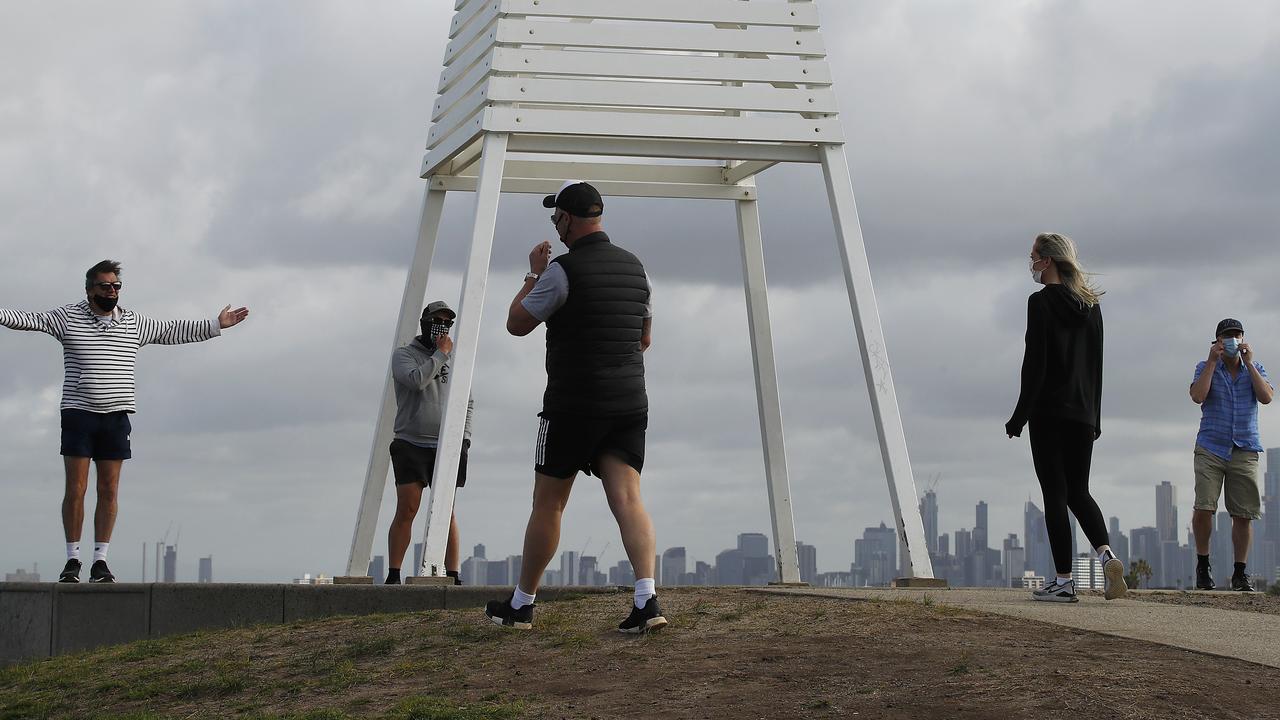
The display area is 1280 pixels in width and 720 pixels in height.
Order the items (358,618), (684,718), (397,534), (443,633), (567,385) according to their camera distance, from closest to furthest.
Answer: (684,718), (567,385), (443,633), (358,618), (397,534)

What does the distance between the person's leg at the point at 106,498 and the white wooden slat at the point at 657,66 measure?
12.6ft

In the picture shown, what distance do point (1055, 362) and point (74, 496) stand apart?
256 inches

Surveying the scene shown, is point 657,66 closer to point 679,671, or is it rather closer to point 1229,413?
point 1229,413

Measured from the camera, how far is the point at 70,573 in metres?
11.2

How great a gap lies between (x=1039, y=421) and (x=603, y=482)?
2.89m

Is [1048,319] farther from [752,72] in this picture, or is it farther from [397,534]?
[397,534]

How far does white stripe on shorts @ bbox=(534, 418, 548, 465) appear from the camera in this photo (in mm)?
7805

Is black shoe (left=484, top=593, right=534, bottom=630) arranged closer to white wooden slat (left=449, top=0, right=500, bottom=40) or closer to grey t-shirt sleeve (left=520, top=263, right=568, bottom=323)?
grey t-shirt sleeve (left=520, top=263, right=568, bottom=323)

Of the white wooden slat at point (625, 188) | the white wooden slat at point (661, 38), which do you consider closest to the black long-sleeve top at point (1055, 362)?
the white wooden slat at point (661, 38)

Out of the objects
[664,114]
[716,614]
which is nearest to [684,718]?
[716,614]

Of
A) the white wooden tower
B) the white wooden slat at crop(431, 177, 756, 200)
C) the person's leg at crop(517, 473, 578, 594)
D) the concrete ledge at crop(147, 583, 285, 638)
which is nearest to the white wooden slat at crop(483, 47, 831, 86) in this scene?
the white wooden tower

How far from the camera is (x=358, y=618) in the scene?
9.30 m

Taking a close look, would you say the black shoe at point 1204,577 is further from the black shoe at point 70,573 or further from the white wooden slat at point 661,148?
the black shoe at point 70,573

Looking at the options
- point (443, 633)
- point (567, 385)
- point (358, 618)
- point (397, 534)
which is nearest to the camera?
point (567, 385)
